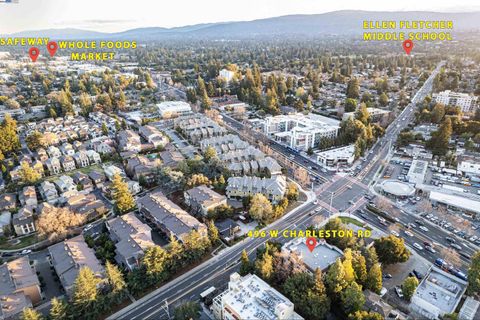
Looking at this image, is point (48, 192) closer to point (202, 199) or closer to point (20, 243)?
point (20, 243)

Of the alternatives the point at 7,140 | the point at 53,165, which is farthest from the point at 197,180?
the point at 7,140

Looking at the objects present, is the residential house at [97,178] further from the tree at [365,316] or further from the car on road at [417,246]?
the car on road at [417,246]

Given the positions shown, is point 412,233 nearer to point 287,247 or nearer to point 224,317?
point 287,247

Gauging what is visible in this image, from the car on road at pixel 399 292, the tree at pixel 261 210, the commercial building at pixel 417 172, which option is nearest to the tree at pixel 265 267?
the tree at pixel 261 210

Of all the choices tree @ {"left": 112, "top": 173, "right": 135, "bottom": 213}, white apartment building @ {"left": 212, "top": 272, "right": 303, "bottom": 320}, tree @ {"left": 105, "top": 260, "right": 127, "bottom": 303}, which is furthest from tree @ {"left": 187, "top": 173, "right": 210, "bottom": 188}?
white apartment building @ {"left": 212, "top": 272, "right": 303, "bottom": 320}

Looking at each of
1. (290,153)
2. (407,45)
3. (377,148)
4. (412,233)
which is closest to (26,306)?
(412,233)

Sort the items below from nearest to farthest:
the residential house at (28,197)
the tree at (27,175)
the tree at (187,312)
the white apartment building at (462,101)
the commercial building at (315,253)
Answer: the tree at (187,312) < the commercial building at (315,253) < the residential house at (28,197) < the tree at (27,175) < the white apartment building at (462,101)

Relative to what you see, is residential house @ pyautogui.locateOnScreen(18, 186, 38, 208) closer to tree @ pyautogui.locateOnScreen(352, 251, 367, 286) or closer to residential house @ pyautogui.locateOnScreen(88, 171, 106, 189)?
residential house @ pyautogui.locateOnScreen(88, 171, 106, 189)
